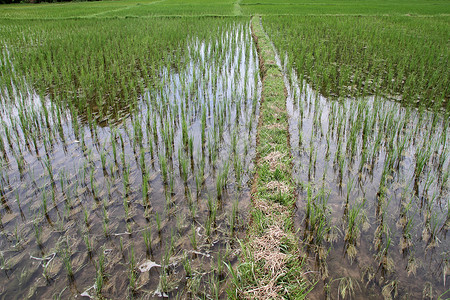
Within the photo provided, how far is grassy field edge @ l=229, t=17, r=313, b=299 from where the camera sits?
183 cm

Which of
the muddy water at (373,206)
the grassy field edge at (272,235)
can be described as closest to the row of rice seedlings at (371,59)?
the muddy water at (373,206)

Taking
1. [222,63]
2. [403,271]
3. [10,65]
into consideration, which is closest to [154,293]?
[403,271]

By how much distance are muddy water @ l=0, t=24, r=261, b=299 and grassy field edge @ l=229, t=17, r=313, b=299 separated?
154 mm

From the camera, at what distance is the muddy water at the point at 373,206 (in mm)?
2020

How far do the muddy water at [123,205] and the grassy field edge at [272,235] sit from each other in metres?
0.15

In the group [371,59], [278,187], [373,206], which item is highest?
[371,59]

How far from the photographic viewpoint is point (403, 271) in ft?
6.75

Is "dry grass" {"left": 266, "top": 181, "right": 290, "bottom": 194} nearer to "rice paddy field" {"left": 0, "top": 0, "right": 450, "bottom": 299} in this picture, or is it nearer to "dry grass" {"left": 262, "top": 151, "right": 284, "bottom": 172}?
"rice paddy field" {"left": 0, "top": 0, "right": 450, "bottom": 299}

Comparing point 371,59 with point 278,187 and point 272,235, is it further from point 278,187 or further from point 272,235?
point 272,235

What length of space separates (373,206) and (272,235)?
3.58 feet

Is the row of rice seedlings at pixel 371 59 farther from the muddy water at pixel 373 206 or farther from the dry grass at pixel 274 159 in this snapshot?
the dry grass at pixel 274 159

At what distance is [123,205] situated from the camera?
106 inches

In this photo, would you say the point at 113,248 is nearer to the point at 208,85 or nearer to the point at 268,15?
the point at 208,85

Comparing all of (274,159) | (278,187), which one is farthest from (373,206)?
(274,159)
